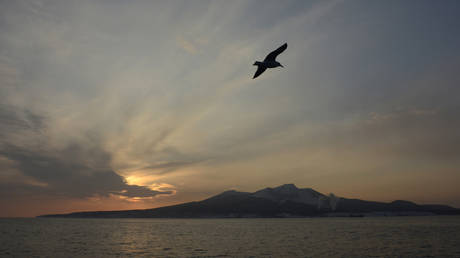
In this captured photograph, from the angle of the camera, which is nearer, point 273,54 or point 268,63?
point 268,63

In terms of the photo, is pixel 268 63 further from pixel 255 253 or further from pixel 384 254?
pixel 384 254

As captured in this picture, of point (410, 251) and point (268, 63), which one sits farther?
point (410, 251)

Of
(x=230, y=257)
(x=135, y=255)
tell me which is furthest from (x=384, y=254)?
(x=135, y=255)

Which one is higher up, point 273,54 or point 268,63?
point 273,54

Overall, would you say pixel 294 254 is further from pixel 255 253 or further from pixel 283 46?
pixel 283 46

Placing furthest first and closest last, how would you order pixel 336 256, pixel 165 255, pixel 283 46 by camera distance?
pixel 165 255
pixel 336 256
pixel 283 46

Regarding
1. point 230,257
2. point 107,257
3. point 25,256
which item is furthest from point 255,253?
point 25,256

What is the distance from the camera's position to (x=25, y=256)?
193 ft

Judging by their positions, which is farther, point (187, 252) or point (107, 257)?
point (187, 252)

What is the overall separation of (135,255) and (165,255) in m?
5.63

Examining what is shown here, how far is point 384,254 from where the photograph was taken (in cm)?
5856

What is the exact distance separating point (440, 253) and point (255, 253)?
3294 cm

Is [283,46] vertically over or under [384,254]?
over

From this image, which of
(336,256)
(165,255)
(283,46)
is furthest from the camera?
(165,255)
